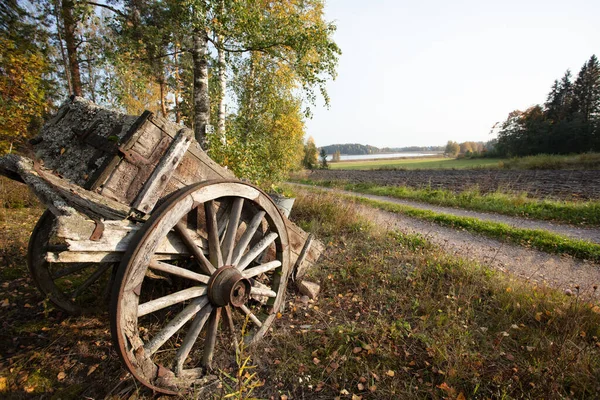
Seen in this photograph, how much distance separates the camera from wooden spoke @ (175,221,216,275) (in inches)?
73.6

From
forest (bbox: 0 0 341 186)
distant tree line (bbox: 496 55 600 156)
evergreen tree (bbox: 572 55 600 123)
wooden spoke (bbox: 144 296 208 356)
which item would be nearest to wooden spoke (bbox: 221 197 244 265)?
wooden spoke (bbox: 144 296 208 356)

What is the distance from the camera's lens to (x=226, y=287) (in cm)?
206

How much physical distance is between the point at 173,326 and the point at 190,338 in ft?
0.66

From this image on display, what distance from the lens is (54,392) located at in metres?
2.05

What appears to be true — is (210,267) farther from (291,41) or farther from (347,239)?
(291,41)

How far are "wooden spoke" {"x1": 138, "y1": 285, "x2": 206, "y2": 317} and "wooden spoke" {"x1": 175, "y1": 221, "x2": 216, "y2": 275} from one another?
15 cm

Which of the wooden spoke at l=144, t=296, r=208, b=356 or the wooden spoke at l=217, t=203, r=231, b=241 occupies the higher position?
the wooden spoke at l=217, t=203, r=231, b=241

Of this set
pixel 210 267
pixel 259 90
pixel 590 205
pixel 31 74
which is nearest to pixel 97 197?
pixel 210 267

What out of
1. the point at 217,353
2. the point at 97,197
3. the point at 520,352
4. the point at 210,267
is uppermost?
the point at 97,197

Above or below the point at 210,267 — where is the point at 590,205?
below

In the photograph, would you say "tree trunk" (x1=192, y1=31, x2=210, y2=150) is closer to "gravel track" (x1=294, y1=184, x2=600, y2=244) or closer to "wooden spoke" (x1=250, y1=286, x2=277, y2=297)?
"wooden spoke" (x1=250, y1=286, x2=277, y2=297)

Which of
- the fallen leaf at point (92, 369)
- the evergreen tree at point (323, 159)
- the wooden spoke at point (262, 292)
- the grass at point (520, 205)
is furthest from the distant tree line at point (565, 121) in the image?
the fallen leaf at point (92, 369)

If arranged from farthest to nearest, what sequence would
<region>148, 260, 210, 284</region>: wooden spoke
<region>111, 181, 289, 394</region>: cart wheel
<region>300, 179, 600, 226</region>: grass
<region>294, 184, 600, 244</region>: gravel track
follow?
<region>300, 179, 600, 226</region>: grass → <region>294, 184, 600, 244</region>: gravel track → <region>148, 260, 210, 284</region>: wooden spoke → <region>111, 181, 289, 394</region>: cart wheel

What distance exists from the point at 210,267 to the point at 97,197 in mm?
874
